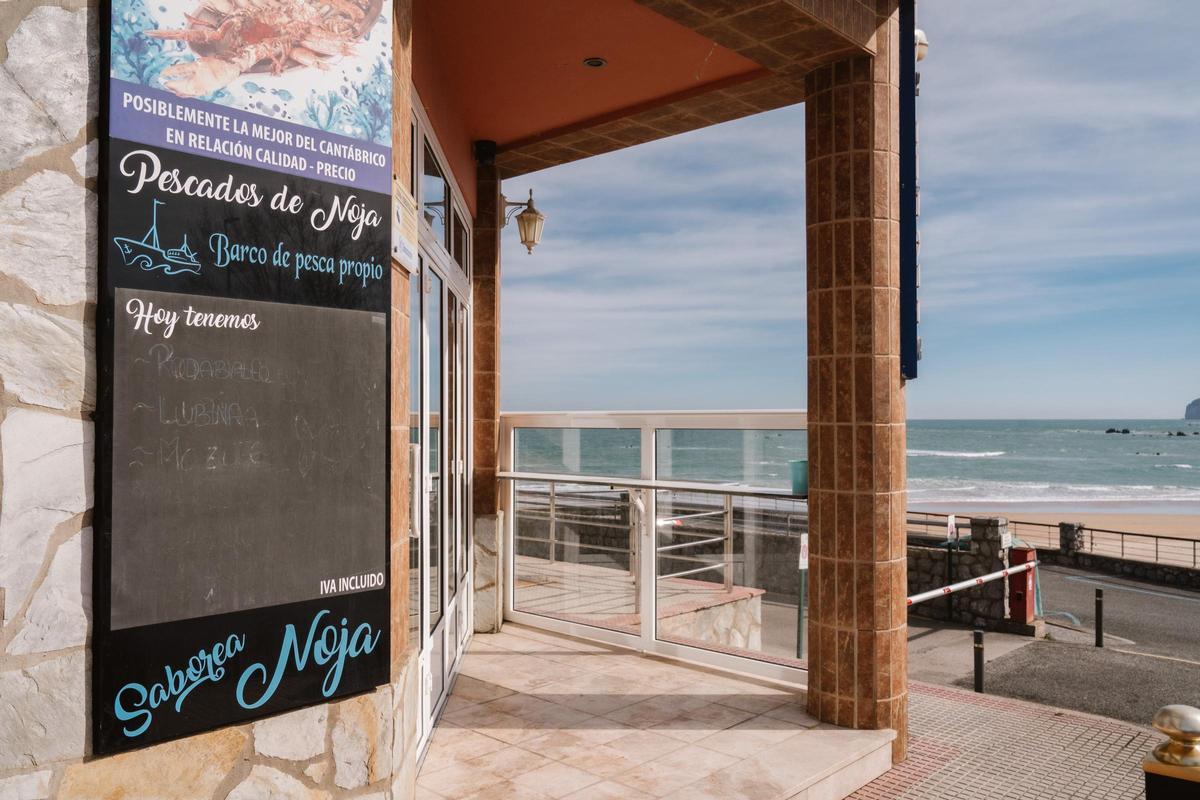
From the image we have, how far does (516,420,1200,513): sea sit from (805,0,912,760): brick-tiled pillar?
2.07 feet

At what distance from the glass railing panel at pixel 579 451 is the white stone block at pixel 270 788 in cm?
375

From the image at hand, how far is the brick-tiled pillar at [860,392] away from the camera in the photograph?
407 cm

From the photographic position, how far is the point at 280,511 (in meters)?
2.04

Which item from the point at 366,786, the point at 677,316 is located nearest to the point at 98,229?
the point at 366,786

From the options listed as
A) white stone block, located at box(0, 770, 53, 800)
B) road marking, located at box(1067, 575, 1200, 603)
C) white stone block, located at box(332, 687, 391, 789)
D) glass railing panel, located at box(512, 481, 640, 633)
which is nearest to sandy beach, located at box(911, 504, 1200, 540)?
road marking, located at box(1067, 575, 1200, 603)

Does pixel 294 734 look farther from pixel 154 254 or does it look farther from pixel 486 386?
pixel 486 386

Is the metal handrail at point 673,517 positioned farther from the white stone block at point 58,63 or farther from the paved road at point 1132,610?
the paved road at point 1132,610

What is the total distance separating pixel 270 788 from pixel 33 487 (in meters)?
0.92

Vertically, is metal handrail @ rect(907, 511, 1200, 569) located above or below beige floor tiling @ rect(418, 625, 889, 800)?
below

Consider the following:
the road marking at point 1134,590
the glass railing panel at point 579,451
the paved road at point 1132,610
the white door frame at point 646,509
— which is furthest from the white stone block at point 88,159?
the road marking at point 1134,590

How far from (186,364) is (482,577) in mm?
4530

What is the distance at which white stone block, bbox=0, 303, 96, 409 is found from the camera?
1.67 m

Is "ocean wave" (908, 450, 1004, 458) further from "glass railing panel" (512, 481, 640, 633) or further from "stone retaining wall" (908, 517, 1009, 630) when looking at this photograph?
"glass railing panel" (512, 481, 640, 633)

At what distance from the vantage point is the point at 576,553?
607 centimetres
